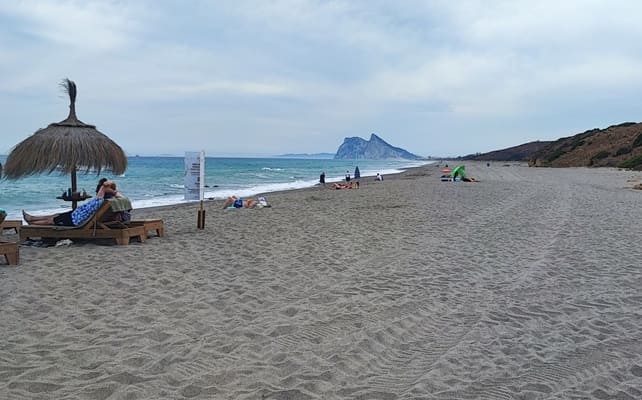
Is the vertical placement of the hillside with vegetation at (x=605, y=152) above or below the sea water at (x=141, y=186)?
above

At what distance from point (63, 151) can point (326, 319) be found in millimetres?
6104

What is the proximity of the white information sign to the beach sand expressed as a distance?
40.8 inches

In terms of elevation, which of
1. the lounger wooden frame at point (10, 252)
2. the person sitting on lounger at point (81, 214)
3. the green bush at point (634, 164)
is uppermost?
the green bush at point (634, 164)

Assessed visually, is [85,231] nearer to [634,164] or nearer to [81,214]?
[81,214]

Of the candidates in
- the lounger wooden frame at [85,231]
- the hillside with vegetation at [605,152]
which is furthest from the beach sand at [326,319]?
the hillside with vegetation at [605,152]

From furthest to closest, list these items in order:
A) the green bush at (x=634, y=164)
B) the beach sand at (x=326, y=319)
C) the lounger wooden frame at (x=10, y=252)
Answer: the green bush at (x=634, y=164), the lounger wooden frame at (x=10, y=252), the beach sand at (x=326, y=319)

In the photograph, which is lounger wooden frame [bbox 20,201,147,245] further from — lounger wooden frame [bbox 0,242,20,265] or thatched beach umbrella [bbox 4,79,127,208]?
lounger wooden frame [bbox 0,242,20,265]

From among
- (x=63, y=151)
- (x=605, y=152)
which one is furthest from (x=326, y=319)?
(x=605, y=152)

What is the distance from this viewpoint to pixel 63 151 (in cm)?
821

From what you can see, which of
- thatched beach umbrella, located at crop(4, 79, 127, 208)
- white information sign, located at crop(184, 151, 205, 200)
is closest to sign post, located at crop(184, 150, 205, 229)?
white information sign, located at crop(184, 151, 205, 200)

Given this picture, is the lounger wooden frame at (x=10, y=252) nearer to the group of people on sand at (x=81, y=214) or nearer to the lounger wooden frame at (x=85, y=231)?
the lounger wooden frame at (x=85, y=231)

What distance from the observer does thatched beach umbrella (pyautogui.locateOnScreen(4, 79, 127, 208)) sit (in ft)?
26.9

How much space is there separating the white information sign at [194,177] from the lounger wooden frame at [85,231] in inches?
63.6

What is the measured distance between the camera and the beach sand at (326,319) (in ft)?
10.0
